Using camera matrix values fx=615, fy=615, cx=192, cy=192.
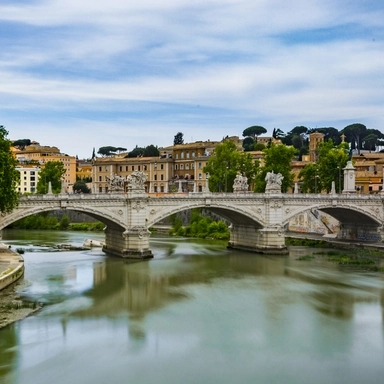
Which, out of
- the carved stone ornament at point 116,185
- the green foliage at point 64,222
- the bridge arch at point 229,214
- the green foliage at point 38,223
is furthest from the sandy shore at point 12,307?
the green foliage at point 38,223

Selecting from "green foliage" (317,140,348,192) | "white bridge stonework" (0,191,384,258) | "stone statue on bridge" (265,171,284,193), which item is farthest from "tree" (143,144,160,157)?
"stone statue on bridge" (265,171,284,193)

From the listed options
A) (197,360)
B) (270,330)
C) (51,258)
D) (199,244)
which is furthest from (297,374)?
(199,244)

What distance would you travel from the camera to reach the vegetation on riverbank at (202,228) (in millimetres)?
45750

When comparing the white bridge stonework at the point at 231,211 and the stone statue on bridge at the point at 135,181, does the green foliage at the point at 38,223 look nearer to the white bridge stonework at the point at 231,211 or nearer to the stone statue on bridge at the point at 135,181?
the white bridge stonework at the point at 231,211

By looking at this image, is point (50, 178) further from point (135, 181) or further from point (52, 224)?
point (135, 181)

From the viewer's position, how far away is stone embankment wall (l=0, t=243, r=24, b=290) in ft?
74.2

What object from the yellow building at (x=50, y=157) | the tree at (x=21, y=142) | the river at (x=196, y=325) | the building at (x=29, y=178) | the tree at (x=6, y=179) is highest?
the tree at (x=21, y=142)

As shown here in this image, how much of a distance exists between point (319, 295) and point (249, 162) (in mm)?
27366

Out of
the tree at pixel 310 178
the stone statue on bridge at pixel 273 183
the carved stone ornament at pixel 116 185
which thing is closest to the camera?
the carved stone ornament at pixel 116 185

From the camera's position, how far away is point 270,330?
725 inches

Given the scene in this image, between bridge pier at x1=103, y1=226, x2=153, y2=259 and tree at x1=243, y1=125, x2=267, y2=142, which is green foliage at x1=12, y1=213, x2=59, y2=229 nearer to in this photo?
bridge pier at x1=103, y1=226, x2=153, y2=259

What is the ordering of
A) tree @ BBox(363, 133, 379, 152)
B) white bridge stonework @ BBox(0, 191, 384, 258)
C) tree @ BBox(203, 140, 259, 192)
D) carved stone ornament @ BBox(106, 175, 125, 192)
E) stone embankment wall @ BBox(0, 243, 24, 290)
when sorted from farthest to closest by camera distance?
tree @ BBox(363, 133, 379, 152) → tree @ BBox(203, 140, 259, 192) → carved stone ornament @ BBox(106, 175, 125, 192) → white bridge stonework @ BBox(0, 191, 384, 258) → stone embankment wall @ BBox(0, 243, 24, 290)

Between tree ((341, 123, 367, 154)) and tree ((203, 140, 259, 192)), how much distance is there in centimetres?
4820

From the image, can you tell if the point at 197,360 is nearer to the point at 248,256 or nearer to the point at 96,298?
the point at 96,298
